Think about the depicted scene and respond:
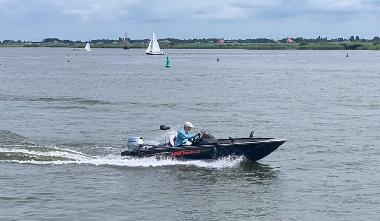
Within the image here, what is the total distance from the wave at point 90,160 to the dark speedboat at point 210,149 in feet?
0.65

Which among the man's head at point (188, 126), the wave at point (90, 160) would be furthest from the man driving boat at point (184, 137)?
the wave at point (90, 160)

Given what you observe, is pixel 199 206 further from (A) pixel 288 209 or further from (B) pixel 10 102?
(B) pixel 10 102

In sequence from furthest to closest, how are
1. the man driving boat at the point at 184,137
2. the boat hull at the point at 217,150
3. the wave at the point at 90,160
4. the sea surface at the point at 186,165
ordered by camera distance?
the man driving boat at the point at 184,137, the wave at the point at 90,160, the boat hull at the point at 217,150, the sea surface at the point at 186,165

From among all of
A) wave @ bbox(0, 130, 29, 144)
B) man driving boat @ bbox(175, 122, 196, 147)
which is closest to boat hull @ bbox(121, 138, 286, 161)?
man driving boat @ bbox(175, 122, 196, 147)

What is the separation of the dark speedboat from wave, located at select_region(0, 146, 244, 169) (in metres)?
0.20

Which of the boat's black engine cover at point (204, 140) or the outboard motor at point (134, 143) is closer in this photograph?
the boat's black engine cover at point (204, 140)

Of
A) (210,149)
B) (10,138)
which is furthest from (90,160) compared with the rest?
(10,138)

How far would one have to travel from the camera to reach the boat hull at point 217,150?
2747cm

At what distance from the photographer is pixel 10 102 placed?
52.3 metres

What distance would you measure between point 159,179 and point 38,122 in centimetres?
1678

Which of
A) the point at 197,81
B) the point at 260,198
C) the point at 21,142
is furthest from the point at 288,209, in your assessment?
the point at 197,81

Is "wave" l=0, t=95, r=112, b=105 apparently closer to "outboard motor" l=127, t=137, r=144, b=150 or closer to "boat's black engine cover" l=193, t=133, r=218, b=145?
"outboard motor" l=127, t=137, r=144, b=150

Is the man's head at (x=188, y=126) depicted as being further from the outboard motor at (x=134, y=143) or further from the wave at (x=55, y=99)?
the wave at (x=55, y=99)

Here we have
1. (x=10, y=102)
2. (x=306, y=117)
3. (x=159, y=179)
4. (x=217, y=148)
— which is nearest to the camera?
(x=159, y=179)
